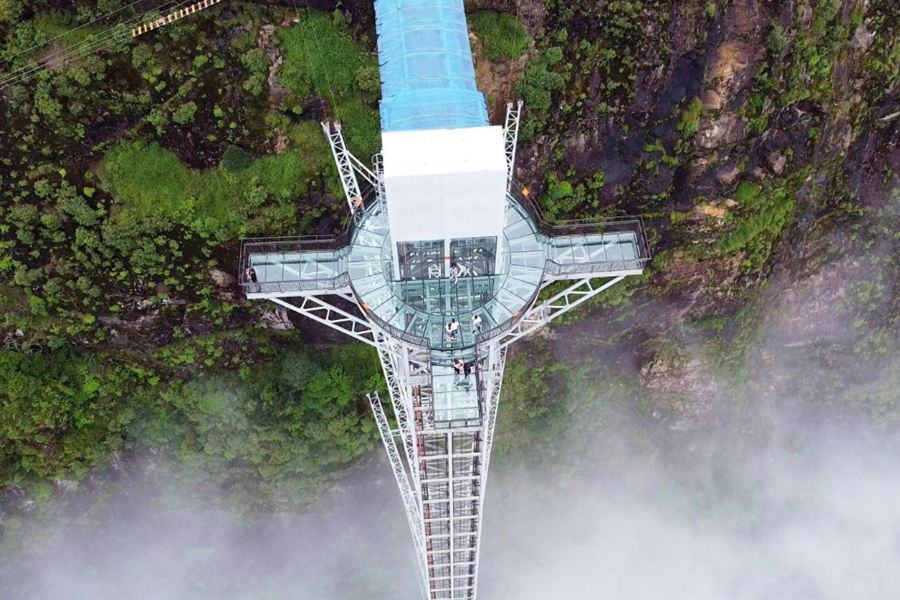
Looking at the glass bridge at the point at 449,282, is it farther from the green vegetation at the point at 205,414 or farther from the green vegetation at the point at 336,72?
the green vegetation at the point at 205,414

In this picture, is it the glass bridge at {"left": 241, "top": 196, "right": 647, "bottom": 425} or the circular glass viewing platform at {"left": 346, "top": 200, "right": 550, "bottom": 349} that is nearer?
the glass bridge at {"left": 241, "top": 196, "right": 647, "bottom": 425}

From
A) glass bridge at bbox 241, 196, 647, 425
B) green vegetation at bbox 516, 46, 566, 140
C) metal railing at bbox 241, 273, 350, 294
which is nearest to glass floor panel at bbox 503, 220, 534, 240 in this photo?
glass bridge at bbox 241, 196, 647, 425

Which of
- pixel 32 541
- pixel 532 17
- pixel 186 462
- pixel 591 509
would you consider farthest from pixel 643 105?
pixel 32 541

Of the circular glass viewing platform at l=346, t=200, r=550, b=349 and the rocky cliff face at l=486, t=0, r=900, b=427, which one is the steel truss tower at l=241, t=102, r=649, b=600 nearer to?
the circular glass viewing platform at l=346, t=200, r=550, b=349

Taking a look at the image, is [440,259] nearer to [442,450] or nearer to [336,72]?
[442,450]

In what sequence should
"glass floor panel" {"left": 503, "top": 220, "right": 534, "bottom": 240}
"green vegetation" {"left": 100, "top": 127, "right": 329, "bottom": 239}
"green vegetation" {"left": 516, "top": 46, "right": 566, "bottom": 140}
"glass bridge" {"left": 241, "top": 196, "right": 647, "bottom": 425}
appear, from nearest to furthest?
1. "glass bridge" {"left": 241, "top": 196, "right": 647, "bottom": 425}
2. "glass floor panel" {"left": 503, "top": 220, "right": 534, "bottom": 240}
3. "green vegetation" {"left": 100, "top": 127, "right": 329, "bottom": 239}
4. "green vegetation" {"left": 516, "top": 46, "right": 566, "bottom": 140}
